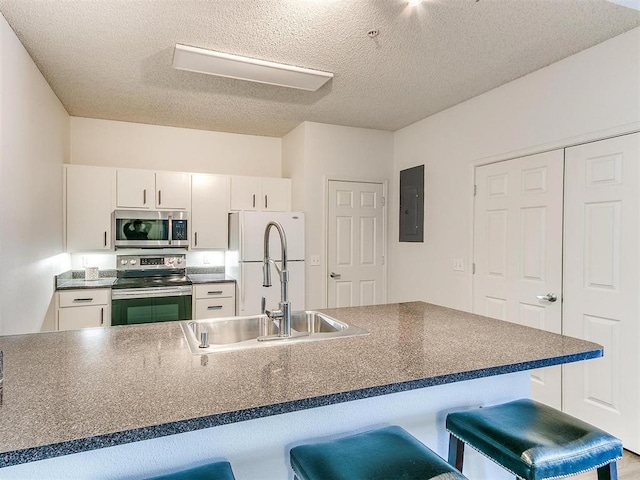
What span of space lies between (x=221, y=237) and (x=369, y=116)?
2.03 m

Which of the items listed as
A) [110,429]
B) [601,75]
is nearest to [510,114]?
[601,75]

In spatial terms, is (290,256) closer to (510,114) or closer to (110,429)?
(510,114)

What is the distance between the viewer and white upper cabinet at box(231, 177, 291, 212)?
4289 millimetres

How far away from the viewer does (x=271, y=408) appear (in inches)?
37.8

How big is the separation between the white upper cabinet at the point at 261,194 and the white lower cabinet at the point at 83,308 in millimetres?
1548

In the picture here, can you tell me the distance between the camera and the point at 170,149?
4414 millimetres

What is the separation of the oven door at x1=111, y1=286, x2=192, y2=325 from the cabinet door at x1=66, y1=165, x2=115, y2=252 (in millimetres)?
588

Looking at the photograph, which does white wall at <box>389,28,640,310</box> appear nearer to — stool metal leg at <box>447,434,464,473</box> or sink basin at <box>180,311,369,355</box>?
sink basin at <box>180,311,369,355</box>

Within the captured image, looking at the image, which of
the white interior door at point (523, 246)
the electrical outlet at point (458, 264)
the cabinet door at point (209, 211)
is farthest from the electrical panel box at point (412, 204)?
the cabinet door at point (209, 211)

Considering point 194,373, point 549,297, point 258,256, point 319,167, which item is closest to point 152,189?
point 258,256

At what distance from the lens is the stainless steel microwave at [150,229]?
3.81 m

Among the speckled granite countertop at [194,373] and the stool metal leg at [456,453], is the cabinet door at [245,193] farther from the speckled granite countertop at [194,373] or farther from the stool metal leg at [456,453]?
the stool metal leg at [456,453]

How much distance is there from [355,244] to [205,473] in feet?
11.6

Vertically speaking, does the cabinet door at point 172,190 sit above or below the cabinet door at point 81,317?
above
